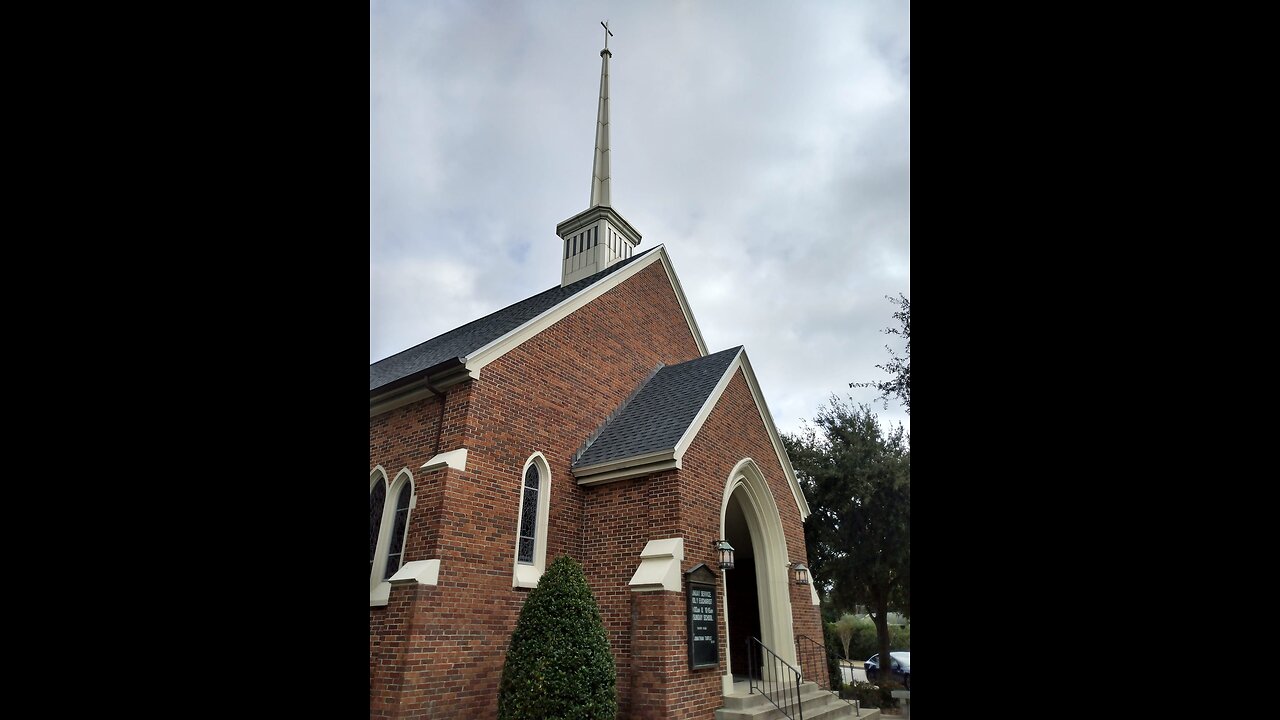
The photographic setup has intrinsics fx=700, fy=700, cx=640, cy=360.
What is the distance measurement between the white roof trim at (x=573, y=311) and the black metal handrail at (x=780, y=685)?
589 centimetres

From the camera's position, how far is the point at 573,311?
1314cm

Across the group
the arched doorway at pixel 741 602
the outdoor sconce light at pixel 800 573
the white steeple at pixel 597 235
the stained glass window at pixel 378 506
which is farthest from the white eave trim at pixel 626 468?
the white steeple at pixel 597 235

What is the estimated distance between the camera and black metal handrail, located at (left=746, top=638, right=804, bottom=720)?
34.4ft

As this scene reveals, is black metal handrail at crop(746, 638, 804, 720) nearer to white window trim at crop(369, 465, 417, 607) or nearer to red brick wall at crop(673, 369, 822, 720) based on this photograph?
red brick wall at crop(673, 369, 822, 720)

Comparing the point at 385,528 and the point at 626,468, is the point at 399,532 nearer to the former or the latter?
the point at 385,528

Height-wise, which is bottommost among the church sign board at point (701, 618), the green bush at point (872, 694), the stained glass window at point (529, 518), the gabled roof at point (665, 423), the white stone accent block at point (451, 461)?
the green bush at point (872, 694)

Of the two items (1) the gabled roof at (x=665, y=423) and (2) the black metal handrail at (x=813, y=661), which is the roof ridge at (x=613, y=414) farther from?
(2) the black metal handrail at (x=813, y=661)

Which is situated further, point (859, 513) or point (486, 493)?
point (859, 513)

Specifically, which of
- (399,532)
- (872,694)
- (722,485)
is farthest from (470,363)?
(872,694)

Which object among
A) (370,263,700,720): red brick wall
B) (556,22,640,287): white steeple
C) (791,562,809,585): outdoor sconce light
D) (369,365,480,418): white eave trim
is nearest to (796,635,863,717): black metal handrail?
(791,562,809,585): outdoor sconce light

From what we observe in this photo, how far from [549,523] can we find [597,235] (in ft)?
29.3

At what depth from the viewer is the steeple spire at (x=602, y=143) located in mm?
18547
